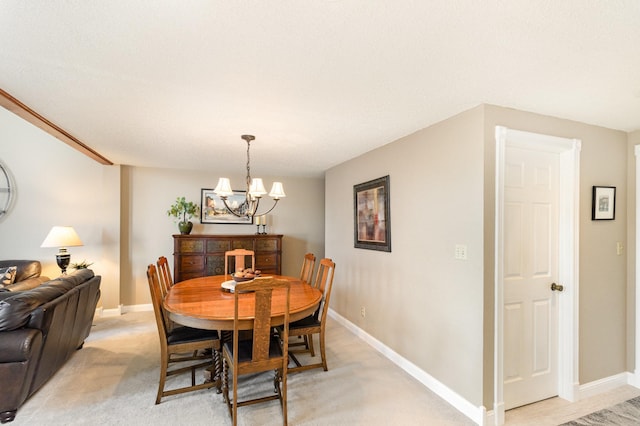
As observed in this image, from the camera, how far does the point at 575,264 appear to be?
2537mm

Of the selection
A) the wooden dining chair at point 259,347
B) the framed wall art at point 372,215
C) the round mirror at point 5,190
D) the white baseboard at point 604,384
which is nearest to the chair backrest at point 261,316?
the wooden dining chair at point 259,347

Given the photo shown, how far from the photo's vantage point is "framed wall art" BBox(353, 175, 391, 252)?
3.36 m

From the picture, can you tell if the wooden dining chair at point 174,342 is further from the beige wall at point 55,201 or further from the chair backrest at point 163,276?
the beige wall at point 55,201

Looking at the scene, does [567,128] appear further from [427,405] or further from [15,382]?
[15,382]

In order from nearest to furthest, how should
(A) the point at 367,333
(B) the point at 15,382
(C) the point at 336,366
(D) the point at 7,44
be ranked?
(D) the point at 7,44
(B) the point at 15,382
(C) the point at 336,366
(A) the point at 367,333

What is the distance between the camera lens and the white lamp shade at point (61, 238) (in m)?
3.86

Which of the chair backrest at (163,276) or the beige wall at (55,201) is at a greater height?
the beige wall at (55,201)

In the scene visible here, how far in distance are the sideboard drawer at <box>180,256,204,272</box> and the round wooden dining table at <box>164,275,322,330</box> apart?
1500 millimetres

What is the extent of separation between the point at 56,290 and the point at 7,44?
76.1 inches

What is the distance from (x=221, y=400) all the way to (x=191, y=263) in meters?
2.60

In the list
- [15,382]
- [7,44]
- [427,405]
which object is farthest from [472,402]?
[7,44]

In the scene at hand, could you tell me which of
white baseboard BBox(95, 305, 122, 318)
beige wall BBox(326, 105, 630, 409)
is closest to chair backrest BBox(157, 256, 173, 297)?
white baseboard BBox(95, 305, 122, 318)

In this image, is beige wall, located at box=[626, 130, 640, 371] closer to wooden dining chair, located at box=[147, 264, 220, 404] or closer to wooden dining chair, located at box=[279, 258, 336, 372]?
wooden dining chair, located at box=[279, 258, 336, 372]

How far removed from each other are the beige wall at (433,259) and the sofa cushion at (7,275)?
4436 millimetres
